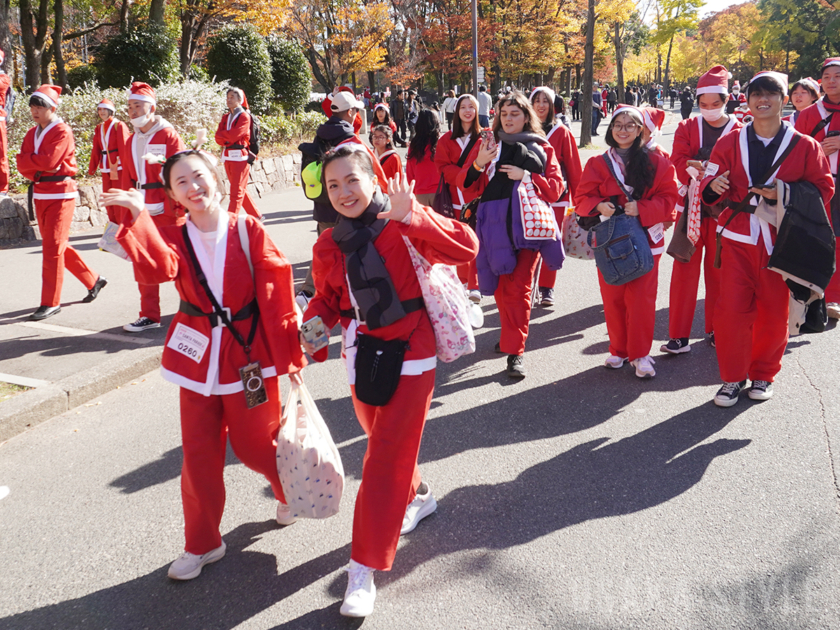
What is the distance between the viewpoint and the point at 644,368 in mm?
5078

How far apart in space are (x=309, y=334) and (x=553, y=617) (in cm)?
146

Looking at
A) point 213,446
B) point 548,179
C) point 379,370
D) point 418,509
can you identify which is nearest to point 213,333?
point 213,446

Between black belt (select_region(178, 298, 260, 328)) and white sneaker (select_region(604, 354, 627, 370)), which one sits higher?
black belt (select_region(178, 298, 260, 328))

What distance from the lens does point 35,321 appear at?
6.47 meters

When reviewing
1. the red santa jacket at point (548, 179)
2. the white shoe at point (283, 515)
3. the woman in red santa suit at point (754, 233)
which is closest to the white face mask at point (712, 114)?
the woman in red santa suit at point (754, 233)

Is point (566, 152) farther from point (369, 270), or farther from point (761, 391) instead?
point (369, 270)

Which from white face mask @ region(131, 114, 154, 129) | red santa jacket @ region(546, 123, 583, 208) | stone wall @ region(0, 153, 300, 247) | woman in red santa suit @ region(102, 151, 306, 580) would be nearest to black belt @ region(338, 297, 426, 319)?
woman in red santa suit @ region(102, 151, 306, 580)

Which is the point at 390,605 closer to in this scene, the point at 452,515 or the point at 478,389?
the point at 452,515

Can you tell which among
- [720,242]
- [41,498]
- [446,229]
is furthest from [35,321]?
[720,242]

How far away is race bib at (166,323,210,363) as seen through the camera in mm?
2834

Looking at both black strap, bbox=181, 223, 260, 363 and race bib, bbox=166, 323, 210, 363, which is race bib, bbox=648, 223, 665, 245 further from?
race bib, bbox=166, 323, 210, 363

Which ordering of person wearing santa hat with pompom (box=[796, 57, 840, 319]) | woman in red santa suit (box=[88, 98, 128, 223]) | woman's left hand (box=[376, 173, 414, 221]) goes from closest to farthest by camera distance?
woman's left hand (box=[376, 173, 414, 221]), person wearing santa hat with pompom (box=[796, 57, 840, 319]), woman in red santa suit (box=[88, 98, 128, 223])

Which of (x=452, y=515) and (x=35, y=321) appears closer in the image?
(x=452, y=515)

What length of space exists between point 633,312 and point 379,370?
2.87 meters
